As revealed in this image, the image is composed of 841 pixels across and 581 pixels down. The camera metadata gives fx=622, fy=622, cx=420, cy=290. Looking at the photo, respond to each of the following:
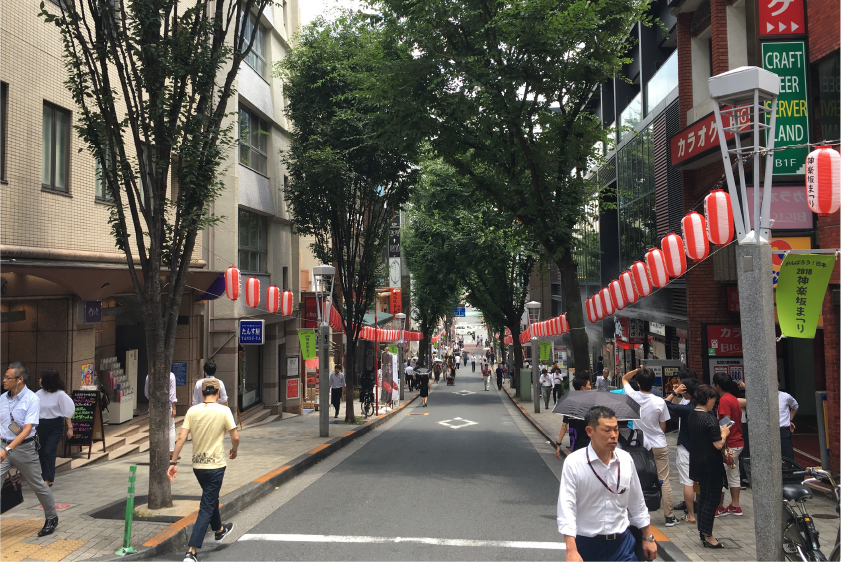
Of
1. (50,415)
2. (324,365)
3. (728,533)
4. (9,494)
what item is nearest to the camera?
(9,494)

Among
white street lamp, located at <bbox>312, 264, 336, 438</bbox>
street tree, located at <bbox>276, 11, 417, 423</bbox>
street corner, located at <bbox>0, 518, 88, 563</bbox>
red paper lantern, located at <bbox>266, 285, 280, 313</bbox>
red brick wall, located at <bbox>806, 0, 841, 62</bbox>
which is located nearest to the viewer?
street corner, located at <bbox>0, 518, 88, 563</bbox>

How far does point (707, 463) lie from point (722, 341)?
28.8ft

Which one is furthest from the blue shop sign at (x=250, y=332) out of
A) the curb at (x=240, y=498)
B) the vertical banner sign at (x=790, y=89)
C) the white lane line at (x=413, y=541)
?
the vertical banner sign at (x=790, y=89)

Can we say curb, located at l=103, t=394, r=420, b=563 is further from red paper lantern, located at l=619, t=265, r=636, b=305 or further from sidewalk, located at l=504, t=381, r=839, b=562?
red paper lantern, located at l=619, t=265, r=636, b=305

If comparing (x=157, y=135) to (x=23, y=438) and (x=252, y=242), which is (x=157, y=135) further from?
(x=252, y=242)

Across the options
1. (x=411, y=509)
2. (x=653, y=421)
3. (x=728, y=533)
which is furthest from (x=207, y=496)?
(x=728, y=533)

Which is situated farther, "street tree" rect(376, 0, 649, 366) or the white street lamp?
the white street lamp

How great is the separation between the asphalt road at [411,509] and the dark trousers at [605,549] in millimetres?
2488

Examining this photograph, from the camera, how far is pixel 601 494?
4184mm

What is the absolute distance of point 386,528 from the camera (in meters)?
7.59

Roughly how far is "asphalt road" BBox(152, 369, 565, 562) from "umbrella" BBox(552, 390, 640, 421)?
4.92 feet

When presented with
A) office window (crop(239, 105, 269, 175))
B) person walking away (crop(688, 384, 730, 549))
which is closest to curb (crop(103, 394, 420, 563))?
person walking away (crop(688, 384, 730, 549))

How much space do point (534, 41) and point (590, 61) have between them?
4.81ft

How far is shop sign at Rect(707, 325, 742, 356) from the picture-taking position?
14.5 metres
